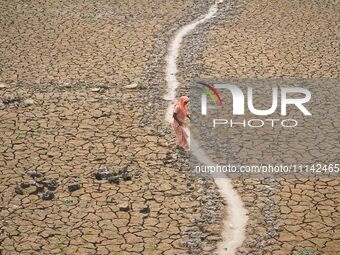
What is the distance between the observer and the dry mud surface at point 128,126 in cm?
833

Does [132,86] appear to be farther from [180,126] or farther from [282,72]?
[282,72]

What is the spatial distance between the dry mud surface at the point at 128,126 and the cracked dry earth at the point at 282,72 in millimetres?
27

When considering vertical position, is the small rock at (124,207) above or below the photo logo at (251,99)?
below

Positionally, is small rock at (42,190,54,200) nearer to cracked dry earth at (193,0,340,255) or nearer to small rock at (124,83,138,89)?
cracked dry earth at (193,0,340,255)

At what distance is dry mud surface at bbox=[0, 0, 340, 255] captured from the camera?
8328 mm

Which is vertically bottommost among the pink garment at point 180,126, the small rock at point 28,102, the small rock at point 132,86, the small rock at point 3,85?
the pink garment at point 180,126

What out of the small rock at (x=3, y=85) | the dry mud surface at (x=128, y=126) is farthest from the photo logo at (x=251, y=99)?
the small rock at (x=3, y=85)

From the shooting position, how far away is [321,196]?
9133mm

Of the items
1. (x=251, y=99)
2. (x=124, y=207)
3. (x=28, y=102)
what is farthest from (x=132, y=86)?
(x=124, y=207)

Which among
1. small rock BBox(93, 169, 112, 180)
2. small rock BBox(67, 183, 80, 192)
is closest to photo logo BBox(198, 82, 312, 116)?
small rock BBox(93, 169, 112, 180)

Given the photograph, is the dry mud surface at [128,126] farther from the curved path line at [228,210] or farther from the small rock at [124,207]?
the curved path line at [228,210]

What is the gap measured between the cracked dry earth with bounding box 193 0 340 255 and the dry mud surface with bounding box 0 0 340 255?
0.03 m

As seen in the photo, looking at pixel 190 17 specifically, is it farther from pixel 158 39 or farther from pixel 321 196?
pixel 321 196

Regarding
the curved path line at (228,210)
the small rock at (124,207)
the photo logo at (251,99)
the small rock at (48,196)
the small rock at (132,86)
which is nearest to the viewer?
the curved path line at (228,210)
